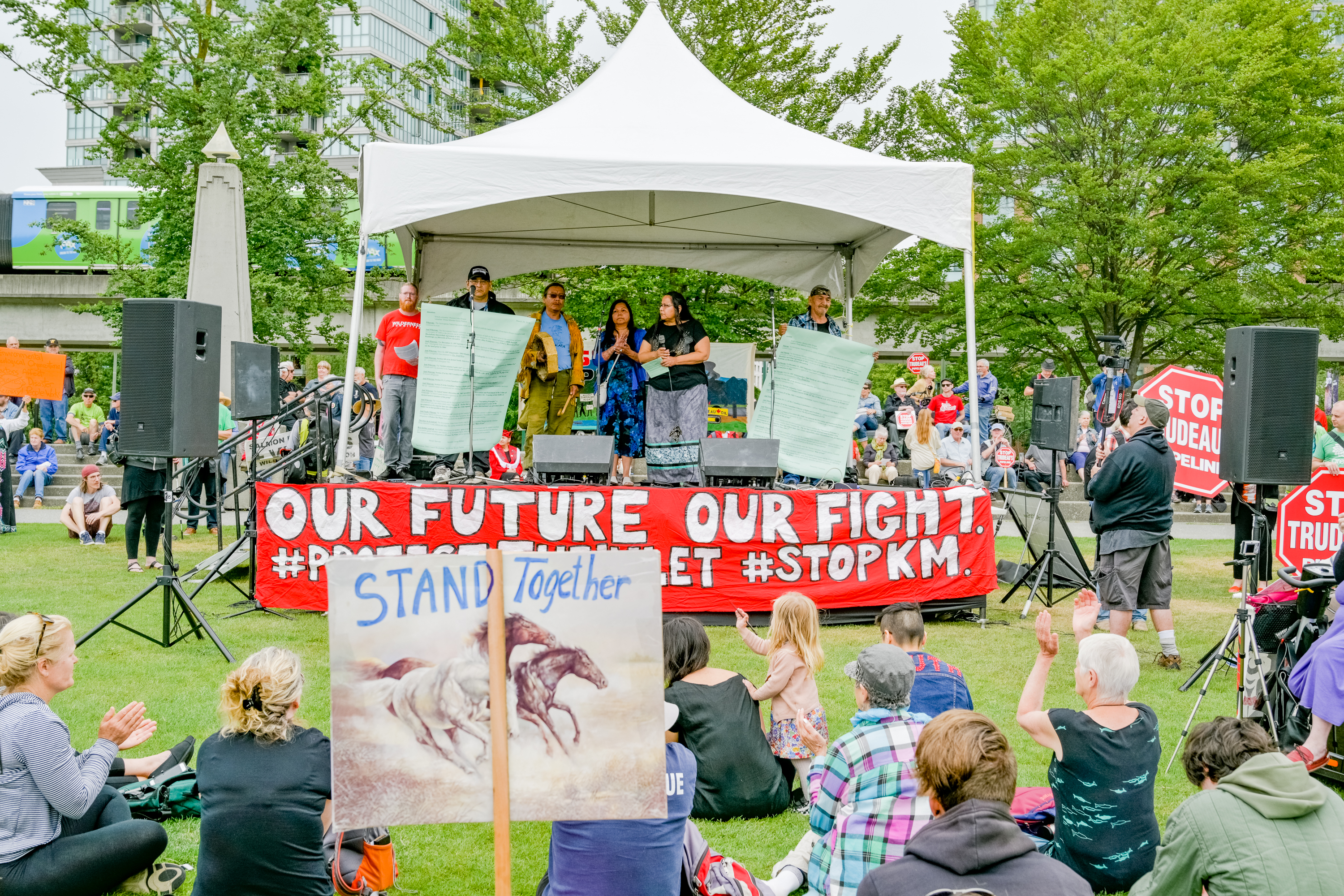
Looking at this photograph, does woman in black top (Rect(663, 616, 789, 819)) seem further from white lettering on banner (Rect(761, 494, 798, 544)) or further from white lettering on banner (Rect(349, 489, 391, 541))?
white lettering on banner (Rect(349, 489, 391, 541))

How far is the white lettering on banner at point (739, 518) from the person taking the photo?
8531mm

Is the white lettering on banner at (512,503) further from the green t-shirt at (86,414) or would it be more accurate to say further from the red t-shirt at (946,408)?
the green t-shirt at (86,414)

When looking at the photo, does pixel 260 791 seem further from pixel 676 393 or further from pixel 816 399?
pixel 676 393

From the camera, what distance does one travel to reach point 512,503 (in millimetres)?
8359

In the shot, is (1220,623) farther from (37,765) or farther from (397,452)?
(37,765)

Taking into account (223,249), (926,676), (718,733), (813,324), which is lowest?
(718,733)

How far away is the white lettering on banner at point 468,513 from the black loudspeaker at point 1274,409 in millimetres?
5046

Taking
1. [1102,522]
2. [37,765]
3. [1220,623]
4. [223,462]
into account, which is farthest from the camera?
[223,462]

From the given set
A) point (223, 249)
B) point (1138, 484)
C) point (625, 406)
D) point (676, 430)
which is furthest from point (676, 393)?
point (223, 249)

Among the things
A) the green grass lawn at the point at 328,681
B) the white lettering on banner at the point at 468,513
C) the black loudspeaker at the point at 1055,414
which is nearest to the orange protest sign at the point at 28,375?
the green grass lawn at the point at 328,681

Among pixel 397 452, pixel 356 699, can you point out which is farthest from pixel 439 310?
pixel 356 699

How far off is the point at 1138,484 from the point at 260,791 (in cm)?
595

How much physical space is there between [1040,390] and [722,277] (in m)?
8.68

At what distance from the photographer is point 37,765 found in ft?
10.9
